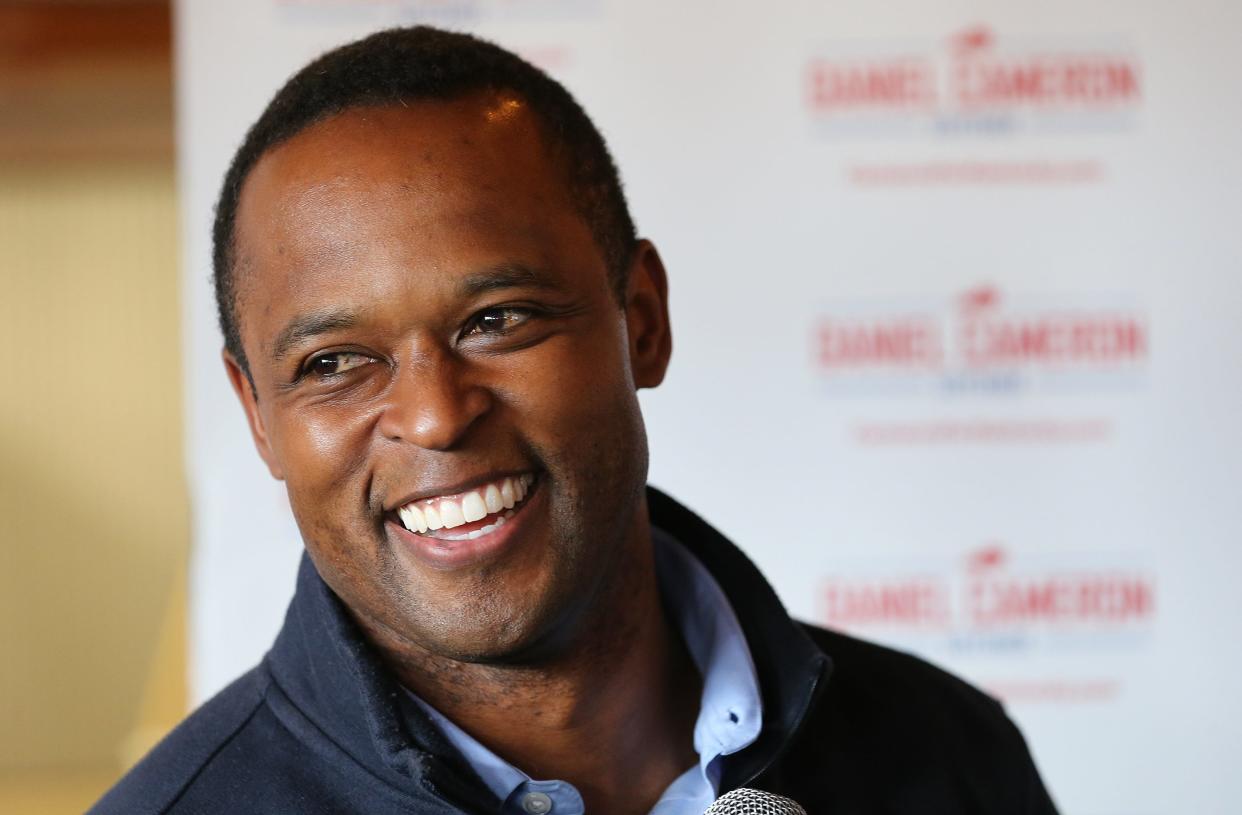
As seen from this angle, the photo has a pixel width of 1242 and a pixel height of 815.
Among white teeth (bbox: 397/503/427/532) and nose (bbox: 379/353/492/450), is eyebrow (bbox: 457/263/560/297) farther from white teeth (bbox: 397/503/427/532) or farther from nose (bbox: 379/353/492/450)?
white teeth (bbox: 397/503/427/532)

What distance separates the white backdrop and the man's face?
150 cm

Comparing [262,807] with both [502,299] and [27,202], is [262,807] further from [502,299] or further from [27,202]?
[27,202]

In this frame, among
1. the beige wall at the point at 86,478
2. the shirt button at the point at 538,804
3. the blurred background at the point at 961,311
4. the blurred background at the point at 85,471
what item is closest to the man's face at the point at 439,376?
the shirt button at the point at 538,804

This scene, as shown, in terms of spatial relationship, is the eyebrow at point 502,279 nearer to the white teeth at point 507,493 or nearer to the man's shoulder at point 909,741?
the white teeth at point 507,493

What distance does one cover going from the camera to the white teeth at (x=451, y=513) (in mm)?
1101

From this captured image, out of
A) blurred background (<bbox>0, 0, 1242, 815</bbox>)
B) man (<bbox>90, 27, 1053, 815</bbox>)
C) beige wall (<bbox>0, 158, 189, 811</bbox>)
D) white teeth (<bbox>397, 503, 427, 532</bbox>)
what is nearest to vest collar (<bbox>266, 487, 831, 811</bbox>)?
man (<bbox>90, 27, 1053, 815</bbox>)

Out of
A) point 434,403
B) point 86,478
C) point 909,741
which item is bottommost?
point 86,478

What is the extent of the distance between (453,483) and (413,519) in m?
0.05

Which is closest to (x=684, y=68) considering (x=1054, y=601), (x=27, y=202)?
(x=1054, y=601)

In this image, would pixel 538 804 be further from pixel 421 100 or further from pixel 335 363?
pixel 421 100

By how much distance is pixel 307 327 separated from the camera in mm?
1111

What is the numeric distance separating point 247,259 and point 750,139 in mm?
1650

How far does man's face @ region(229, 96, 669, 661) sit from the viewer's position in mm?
1088

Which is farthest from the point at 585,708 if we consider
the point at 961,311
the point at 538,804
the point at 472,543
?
the point at 961,311
